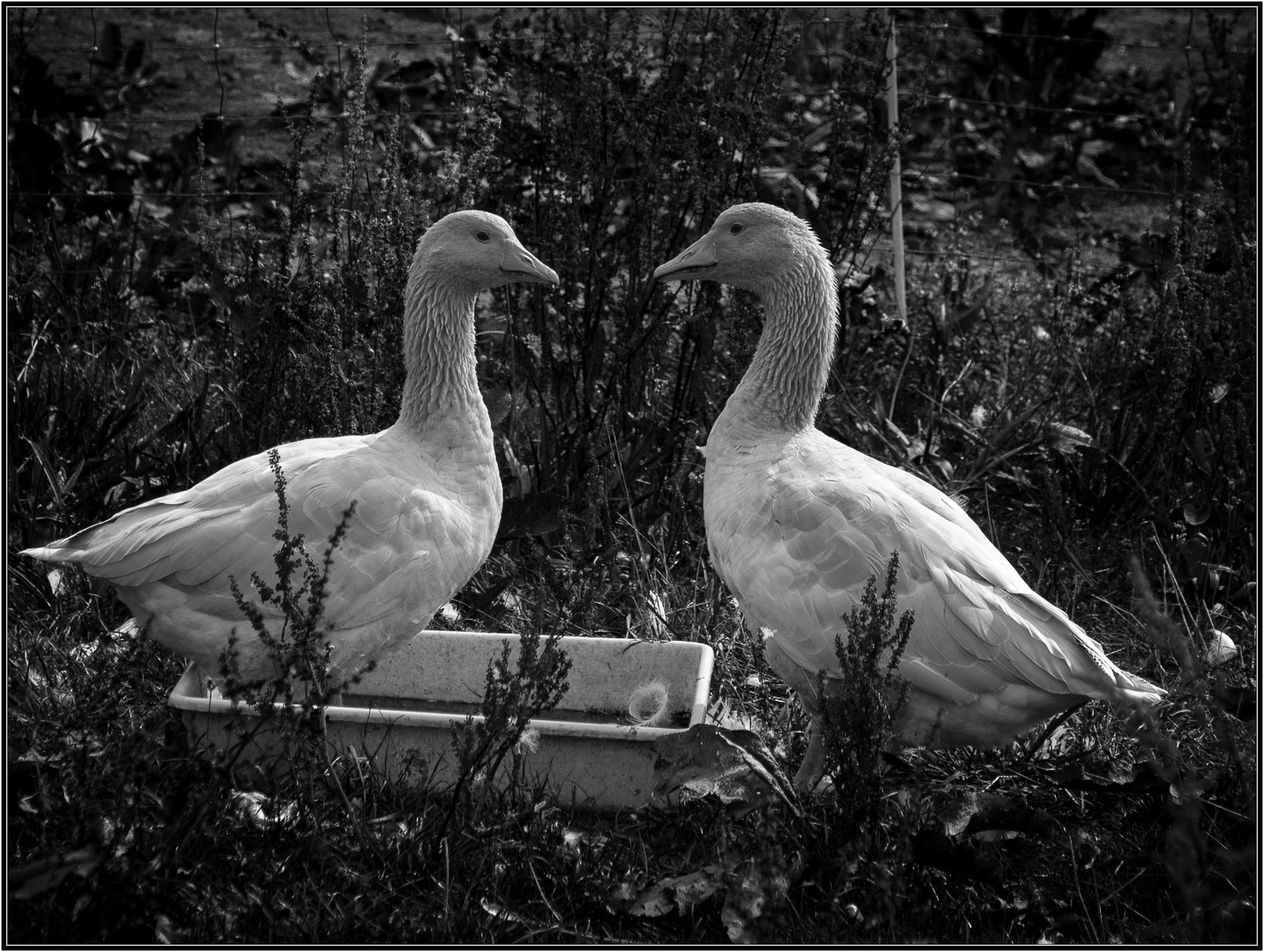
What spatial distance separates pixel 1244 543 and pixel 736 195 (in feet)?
7.88

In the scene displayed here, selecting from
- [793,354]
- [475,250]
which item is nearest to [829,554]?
[793,354]

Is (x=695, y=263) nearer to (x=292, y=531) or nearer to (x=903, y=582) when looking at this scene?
(x=903, y=582)

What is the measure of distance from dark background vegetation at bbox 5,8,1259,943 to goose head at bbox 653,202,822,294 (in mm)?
504

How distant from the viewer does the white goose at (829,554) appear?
3533 millimetres

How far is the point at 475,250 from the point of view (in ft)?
14.1

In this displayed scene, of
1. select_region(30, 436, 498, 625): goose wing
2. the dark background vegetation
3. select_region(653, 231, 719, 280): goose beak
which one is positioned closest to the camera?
the dark background vegetation

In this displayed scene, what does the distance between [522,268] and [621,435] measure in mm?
1111

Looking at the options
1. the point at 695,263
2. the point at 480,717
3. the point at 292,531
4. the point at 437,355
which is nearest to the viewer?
the point at 292,531

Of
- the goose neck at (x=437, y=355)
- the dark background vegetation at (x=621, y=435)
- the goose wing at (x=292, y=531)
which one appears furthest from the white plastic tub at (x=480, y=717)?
the goose neck at (x=437, y=355)

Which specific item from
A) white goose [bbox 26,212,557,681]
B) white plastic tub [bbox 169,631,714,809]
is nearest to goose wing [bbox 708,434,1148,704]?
white plastic tub [bbox 169,631,714,809]

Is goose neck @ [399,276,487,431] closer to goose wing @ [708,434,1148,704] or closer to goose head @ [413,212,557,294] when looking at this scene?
goose head @ [413,212,557,294]

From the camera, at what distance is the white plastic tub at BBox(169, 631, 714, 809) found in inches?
143

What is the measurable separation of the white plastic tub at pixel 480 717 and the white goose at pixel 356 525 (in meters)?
0.22

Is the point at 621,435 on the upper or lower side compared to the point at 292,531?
lower
